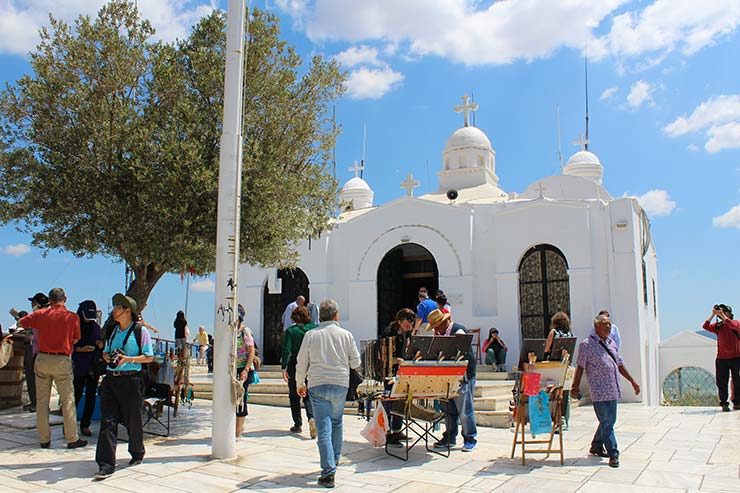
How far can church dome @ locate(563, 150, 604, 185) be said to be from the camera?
69.9 ft

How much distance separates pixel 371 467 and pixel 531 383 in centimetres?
185

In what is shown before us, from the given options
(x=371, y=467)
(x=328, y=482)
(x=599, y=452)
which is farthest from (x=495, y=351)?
(x=328, y=482)

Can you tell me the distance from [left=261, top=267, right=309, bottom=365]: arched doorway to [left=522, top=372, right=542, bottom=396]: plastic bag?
11.7m

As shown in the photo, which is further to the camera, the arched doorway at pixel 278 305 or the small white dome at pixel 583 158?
the small white dome at pixel 583 158

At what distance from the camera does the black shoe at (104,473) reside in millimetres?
5793

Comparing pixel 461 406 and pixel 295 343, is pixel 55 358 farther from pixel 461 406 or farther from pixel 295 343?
pixel 461 406

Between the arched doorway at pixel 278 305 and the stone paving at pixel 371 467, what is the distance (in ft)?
30.2

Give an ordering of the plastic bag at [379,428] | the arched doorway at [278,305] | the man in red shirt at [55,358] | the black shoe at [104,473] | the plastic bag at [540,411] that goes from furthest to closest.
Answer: the arched doorway at [278,305] → the man in red shirt at [55,358] → the plastic bag at [379,428] → the plastic bag at [540,411] → the black shoe at [104,473]

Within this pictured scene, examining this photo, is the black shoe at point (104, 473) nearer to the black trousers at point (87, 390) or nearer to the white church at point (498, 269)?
the black trousers at point (87, 390)

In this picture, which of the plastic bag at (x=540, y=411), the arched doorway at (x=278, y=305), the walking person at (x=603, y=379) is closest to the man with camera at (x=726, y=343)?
the walking person at (x=603, y=379)

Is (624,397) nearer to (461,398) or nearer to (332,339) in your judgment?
(461,398)

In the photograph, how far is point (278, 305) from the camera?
1809cm

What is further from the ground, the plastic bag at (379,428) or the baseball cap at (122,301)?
the baseball cap at (122,301)

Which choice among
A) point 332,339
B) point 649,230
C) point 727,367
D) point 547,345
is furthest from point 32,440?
point 649,230
